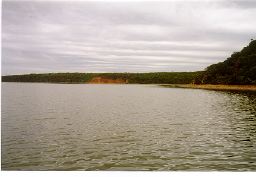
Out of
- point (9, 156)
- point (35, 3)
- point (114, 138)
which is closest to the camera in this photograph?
point (9, 156)

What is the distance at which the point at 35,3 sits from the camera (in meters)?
23.0

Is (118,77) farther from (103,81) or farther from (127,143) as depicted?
(127,143)

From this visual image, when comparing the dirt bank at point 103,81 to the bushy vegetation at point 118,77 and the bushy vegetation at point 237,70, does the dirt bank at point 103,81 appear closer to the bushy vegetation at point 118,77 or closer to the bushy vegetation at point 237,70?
the bushy vegetation at point 118,77

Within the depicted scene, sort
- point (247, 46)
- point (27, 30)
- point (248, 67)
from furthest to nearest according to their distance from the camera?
point (247, 46), point (248, 67), point (27, 30)

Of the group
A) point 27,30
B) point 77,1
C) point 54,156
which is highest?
point 77,1

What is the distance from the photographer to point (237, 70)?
297 feet

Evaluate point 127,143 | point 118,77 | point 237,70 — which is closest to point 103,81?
point 118,77

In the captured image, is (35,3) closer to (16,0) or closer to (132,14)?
(16,0)

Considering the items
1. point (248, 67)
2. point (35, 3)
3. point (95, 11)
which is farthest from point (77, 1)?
point (248, 67)

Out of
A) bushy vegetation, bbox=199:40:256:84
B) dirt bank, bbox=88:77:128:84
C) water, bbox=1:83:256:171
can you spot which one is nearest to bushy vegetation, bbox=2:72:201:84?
dirt bank, bbox=88:77:128:84

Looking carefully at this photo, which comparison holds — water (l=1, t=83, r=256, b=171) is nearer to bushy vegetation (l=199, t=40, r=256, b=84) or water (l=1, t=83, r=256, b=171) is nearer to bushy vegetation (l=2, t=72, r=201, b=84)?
bushy vegetation (l=199, t=40, r=256, b=84)

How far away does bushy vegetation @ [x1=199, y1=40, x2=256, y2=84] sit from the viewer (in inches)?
3330

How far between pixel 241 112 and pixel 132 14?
14.8 meters

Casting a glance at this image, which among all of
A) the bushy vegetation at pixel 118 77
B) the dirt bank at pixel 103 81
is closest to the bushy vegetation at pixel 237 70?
the bushy vegetation at pixel 118 77
